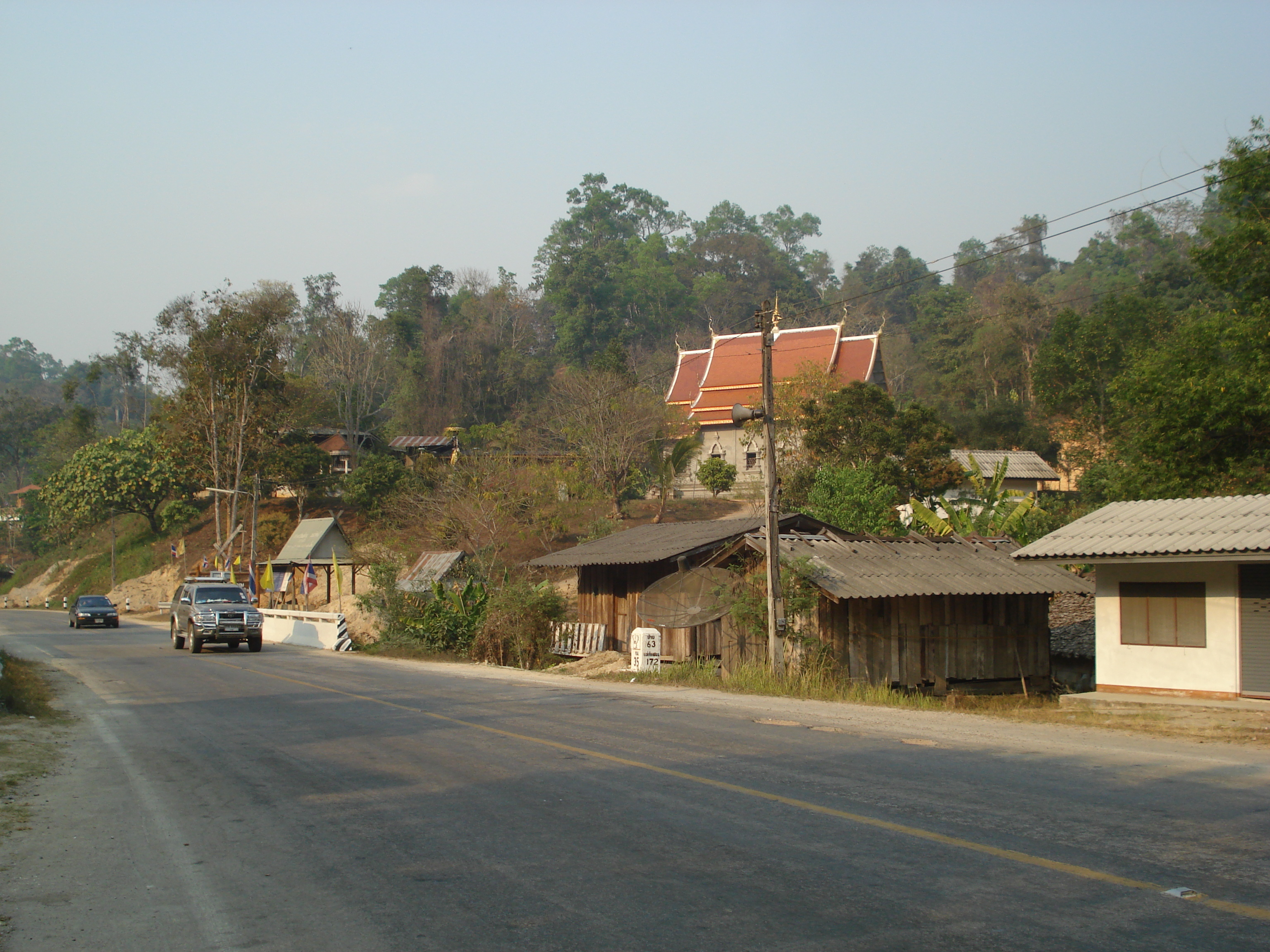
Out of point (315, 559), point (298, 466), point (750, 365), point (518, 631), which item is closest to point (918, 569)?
point (518, 631)

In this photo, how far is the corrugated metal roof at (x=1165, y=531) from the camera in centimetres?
1598

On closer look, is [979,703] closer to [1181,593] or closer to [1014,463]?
[1181,593]

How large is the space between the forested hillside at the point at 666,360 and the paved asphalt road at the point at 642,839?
19974 millimetres

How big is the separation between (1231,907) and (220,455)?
65882 millimetres

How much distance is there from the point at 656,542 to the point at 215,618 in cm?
1389

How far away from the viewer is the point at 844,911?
5758 millimetres

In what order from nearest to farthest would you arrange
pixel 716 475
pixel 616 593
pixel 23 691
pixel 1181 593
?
1. pixel 1181 593
2. pixel 23 691
3. pixel 616 593
4. pixel 716 475

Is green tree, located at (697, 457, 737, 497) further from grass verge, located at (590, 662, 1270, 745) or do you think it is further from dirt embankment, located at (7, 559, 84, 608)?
dirt embankment, located at (7, 559, 84, 608)

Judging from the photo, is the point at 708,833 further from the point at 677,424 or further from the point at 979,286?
the point at 979,286

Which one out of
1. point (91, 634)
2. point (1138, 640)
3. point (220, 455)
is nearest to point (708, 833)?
point (1138, 640)

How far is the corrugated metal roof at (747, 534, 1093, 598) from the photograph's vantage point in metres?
21.5

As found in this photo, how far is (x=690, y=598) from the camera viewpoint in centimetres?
2294

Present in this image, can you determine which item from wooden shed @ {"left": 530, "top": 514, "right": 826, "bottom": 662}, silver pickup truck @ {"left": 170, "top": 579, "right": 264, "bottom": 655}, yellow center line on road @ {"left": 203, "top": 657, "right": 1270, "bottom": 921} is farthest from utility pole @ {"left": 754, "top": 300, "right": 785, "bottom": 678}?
silver pickup truck @ {"left": 170, "top": 579, "right": 264, "bottom": 655}

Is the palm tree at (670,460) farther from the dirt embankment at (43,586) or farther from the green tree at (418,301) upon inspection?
the dirt embankment at (43,586)
